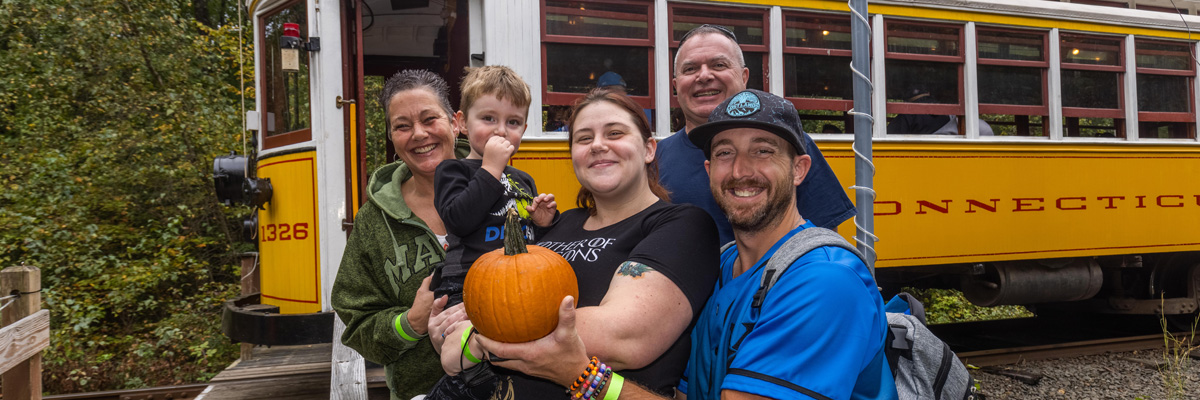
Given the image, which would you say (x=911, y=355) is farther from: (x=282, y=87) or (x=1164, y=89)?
A: (x=1164, y=89)

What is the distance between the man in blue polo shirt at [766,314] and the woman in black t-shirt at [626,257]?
2.7 inches

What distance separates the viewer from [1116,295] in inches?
279

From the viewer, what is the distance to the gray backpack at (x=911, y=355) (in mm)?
1453

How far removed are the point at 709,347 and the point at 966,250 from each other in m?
4.70

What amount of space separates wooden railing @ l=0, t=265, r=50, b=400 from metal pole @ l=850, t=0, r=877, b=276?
12.4 ft

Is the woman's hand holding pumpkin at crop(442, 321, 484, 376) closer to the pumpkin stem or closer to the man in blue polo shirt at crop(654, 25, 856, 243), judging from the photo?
the pumpkin stem

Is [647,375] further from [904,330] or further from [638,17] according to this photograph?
[638,17]

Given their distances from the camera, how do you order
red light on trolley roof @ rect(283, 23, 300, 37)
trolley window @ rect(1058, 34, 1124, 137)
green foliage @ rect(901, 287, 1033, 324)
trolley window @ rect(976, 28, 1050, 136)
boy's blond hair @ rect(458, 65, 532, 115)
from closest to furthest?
boy's blond hair @ rect(458, 65, 532, 115) → red light on trolley roof @ rect(283, 23, 300, 37) → trolley window @ rect(976, 28, 1050, 136) → trolley window @ rect(1058, 34, 1124, 137) → green foliage @ rect(901, 287, 1033, 324)

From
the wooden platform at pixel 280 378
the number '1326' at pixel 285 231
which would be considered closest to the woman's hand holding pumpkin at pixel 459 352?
the wooden platform at pixel 280 378

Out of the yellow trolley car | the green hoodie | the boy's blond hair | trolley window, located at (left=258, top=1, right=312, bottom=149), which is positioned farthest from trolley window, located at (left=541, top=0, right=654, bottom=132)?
the green hoodie

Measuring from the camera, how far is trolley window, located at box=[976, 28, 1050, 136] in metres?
5.58

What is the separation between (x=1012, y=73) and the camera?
569 centimetres

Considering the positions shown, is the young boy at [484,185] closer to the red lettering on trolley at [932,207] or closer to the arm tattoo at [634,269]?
the arm tattoo at [634,269]

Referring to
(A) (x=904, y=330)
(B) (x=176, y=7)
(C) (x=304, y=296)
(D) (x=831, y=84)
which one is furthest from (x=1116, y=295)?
(B) (x=176, y=7)
